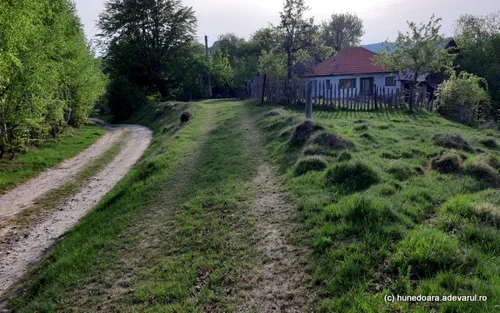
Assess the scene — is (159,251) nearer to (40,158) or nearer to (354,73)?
(40,158)

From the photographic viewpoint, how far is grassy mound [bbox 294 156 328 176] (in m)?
8.70

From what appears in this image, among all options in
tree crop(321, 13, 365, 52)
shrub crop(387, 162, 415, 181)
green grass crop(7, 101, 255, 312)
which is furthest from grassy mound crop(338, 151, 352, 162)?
tree crop(321, 13, 365, 52)

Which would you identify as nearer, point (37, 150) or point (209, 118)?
point (37, 150)

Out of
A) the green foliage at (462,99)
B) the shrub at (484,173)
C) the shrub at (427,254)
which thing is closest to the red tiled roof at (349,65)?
the green foliage at (462,99)

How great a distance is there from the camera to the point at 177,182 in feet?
33.7

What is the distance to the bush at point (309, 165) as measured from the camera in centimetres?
870

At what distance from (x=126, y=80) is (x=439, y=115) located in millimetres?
34987

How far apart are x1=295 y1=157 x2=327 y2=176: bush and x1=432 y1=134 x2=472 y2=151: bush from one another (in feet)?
13.4

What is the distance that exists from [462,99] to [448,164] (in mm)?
15547

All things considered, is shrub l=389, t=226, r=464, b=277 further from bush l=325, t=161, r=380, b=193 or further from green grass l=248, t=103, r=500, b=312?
bush l=325, t=161, r=380, b=193

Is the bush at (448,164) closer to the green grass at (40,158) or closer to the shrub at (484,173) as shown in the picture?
the shrub at (484,173)

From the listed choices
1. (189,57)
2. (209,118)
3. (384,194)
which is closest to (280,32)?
(209,118)

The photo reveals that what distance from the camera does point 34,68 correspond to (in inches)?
593

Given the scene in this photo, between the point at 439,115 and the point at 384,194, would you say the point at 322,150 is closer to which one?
the point at 384,194
